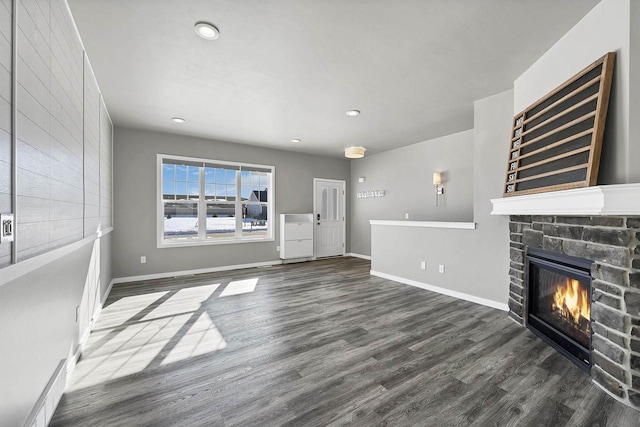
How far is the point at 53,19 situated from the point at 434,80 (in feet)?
10.6

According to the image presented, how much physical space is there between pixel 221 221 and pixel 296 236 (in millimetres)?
1711

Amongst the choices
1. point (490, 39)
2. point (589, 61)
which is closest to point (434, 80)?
point (490, 39)

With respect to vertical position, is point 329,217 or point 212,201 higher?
point 212,201

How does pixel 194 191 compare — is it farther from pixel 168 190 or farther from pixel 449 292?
pixel 449 292

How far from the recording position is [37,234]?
4.64 feet

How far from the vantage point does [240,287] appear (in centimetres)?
442

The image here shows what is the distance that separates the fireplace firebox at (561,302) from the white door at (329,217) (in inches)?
189

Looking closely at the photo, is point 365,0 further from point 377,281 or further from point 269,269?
point 269,269

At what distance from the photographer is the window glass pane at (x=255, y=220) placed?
608 cm

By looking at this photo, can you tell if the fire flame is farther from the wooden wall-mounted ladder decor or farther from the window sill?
the window sill

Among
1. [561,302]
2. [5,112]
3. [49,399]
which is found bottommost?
[49,399]

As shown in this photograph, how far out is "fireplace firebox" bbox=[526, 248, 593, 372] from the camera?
7.15ft

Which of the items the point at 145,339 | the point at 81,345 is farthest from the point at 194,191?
the point at 81,345

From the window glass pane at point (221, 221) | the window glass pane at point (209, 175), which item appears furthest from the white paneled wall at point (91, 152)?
the window glass pane at point (221, 221)
